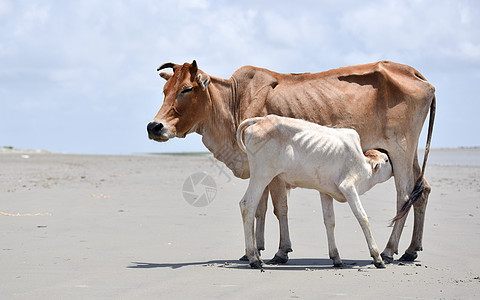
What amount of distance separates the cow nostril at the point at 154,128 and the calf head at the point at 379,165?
2.60 metres

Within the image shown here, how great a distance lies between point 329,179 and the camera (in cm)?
739

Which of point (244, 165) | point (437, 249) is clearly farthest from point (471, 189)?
point (244, 165)

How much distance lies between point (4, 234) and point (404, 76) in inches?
242

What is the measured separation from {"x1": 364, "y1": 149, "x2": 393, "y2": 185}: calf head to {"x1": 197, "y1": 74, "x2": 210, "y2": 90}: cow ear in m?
2.23

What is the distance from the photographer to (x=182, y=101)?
8.29 meters

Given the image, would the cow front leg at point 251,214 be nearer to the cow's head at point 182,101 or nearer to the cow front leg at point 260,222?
the cow front leg at point 260,222

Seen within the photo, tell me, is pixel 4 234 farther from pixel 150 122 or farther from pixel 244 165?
pixel 244 165

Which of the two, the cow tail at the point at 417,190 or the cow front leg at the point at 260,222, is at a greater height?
the cow tail at the point at 417,190

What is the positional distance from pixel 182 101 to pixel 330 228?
2449mm

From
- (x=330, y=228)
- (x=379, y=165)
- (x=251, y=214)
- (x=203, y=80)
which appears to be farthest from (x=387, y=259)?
(x=203, y=80)

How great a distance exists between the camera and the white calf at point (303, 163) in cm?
735

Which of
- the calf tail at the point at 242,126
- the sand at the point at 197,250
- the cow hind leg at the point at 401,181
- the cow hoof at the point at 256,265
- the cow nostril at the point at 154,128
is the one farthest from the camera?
the cow hind leg at the point at 401,181

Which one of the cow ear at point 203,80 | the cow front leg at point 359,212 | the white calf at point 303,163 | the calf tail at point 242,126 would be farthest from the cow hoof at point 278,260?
the cow ear at point 203,80

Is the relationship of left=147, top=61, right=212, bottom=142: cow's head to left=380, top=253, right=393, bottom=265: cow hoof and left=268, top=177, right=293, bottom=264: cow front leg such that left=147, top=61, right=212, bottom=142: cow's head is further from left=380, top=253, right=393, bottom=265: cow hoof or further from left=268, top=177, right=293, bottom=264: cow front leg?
left=380, top=253, right=393, bottom=265: cow hoof
